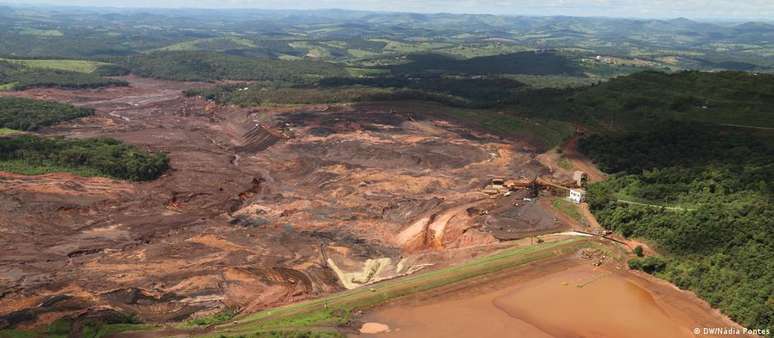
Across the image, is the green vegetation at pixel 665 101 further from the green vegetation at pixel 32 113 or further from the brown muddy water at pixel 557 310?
the green vegetation at pixel 32 113

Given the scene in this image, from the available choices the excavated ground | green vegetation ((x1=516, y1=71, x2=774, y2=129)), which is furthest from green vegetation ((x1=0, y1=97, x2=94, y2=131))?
green vegetation ((x1=516, y1=71, x2=774, y2=129))

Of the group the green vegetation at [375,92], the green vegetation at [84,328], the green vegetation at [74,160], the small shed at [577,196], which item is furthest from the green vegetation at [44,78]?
the small shed at [577,196]

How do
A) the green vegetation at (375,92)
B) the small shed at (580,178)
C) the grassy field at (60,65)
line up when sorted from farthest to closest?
the grassy field at (60,65) < the green vegetation at (375,92) < the small shed at (580,178)

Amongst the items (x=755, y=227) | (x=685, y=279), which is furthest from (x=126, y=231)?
(x=755, y=227)

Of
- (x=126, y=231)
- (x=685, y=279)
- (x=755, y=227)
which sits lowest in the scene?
(x=126, y=231)

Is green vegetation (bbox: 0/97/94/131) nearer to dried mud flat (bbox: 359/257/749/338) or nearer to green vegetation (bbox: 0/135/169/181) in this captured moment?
green vegetation (bbox: 0/135/169/181)

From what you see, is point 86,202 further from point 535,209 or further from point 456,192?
point 535,209
